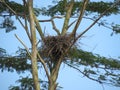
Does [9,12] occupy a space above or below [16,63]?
above

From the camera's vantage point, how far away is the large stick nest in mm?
4438

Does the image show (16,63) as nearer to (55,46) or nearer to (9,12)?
(9,12)

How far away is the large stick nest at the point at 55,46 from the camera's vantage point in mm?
4438

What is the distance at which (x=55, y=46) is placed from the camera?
4504 mm

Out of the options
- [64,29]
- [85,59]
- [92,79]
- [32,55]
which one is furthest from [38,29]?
[85,59]

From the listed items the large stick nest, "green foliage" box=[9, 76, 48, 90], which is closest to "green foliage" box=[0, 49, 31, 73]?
"green foliage" box=[9, 76, 48, 90]

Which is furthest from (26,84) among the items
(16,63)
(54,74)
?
(54,74)

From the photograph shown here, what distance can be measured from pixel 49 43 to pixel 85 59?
2.41 meters

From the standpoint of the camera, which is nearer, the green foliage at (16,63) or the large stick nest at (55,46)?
the large stick nest at (55,46)

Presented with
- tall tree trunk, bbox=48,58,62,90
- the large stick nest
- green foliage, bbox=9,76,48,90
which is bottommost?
green foliage, bbox=9,76,48,90

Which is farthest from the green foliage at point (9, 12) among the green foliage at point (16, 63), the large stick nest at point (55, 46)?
the large stick nest at point (55, 46)

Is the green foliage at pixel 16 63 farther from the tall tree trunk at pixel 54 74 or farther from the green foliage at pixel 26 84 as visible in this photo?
the tall tree trunk at pixel 54 74

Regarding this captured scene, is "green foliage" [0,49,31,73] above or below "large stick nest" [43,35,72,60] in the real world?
below

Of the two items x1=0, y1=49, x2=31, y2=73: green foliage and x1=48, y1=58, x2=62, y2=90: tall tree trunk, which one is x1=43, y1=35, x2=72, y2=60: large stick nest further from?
x1=0, y1=49, x2=31, y2=73: green foliage
